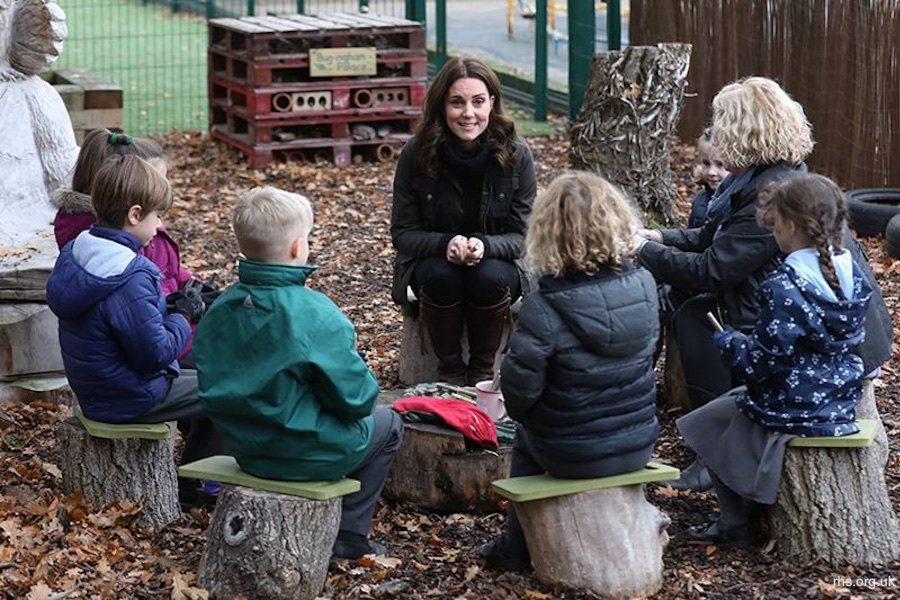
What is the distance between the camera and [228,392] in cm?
475

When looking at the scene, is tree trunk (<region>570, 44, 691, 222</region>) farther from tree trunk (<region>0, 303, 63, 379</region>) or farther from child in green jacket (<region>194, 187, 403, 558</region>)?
child in green jacket (<region>194, 187, 403, 558</region>)

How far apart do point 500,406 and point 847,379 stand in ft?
4.67

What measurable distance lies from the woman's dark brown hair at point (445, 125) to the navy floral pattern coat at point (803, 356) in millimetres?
1929

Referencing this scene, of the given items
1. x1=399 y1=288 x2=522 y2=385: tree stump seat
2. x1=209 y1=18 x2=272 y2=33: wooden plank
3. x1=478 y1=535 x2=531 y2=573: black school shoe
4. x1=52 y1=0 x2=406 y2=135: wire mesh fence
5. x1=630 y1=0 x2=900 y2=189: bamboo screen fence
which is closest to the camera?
x1=478 y1=535 x2=531 y2=573: black school shoe

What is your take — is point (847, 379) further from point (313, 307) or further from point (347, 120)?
point (347, 120)

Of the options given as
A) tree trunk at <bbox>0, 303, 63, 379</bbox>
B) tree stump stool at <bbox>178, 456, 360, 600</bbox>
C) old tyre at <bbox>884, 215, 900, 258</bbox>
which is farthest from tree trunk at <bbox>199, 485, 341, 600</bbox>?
old tyre at <bbox>884, 215, 900, 258</bbox>

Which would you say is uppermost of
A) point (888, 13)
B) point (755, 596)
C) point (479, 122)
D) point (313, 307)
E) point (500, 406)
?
point (888, 13)

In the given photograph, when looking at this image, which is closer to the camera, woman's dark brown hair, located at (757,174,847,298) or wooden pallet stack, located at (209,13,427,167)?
woman's dark brown hair, located at (757,174,847,298)

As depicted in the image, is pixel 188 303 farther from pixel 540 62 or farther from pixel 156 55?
pixel 156 55

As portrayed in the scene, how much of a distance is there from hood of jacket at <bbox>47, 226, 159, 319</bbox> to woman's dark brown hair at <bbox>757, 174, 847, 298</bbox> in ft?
7.50

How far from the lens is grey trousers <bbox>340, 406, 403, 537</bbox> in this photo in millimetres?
5109

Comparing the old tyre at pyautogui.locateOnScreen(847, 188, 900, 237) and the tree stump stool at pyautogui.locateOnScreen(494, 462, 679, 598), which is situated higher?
the old tyre at pyautogui.locateOnScreen(847, 188, 900, 237)

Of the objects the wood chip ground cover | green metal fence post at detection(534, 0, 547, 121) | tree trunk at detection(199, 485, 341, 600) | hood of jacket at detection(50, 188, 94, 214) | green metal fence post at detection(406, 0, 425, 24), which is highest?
green metal fence post at detection(406, 0, 425, 24)

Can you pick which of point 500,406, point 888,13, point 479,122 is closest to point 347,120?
point 888,13
